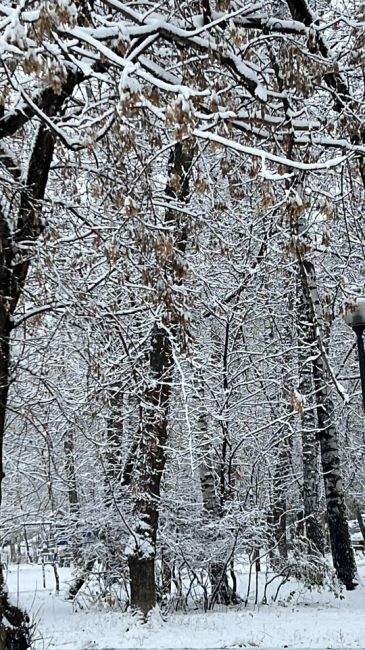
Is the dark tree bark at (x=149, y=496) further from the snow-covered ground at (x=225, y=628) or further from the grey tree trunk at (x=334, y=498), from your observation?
the grey tree trunk at (x=334, y=498)

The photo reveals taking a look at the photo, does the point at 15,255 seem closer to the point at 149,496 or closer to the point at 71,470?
the point at 149,496

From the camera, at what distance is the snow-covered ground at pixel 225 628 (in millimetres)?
8430

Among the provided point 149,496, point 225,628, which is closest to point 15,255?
point 149,496

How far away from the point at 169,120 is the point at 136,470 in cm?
780

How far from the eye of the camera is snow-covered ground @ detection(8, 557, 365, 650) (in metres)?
8.43

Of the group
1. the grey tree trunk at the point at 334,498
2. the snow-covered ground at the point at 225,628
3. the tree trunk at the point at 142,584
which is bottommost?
the snow-covered ground at the point at 225,628

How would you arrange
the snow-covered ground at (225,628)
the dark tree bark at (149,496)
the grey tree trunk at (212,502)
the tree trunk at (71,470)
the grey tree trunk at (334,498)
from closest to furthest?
1. the snow-covered ground at (225,628)
2. the dark tree bark at (149,496)
3. the grey tree trunk at (212,502)
4. the tree trunk at (71,470)
5. the grey tree trunk at (334,498)

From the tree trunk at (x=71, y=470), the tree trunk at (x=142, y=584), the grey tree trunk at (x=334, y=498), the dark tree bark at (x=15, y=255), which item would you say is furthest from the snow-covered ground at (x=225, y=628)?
the dark tree bark at (x=15, y=255)

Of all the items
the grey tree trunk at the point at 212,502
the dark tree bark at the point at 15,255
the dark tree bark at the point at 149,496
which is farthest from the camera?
the grey tree trunk at the point at 212,502

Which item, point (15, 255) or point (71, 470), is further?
point (71, 470)

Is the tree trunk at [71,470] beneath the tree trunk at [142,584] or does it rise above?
above

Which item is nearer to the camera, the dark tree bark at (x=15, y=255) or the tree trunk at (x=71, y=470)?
the dark tree bark at (x=15, y=255)

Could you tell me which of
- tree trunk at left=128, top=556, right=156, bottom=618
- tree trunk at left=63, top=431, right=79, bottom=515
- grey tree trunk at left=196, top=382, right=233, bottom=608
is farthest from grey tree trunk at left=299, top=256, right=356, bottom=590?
tree trunk at left=63, top=431, right=79, bottom=515

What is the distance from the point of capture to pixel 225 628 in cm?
935
